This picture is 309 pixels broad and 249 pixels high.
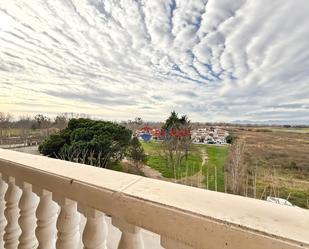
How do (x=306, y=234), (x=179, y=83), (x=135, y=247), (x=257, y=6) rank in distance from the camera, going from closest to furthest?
1. (x=306, y=234)
2. (x=135, y=247)
3. (x=257, y=6)
4. (x=179, y=83)

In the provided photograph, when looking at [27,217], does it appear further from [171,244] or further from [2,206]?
[171,244]

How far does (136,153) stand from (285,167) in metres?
6.85

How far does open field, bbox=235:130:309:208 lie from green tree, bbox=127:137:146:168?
5.48m

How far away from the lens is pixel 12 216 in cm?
87

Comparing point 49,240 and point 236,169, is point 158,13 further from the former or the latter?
point 236,169

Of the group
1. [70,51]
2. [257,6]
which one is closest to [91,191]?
[257,6]

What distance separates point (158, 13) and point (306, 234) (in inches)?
177

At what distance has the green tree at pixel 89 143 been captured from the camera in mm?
10555

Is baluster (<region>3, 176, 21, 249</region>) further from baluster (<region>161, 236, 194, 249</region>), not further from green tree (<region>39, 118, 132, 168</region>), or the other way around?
green tree (<region>39, 118, 132, 168</region>)

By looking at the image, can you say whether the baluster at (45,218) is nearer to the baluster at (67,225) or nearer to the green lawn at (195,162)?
the baluster at (67,225)

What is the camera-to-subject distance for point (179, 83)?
1057 cm

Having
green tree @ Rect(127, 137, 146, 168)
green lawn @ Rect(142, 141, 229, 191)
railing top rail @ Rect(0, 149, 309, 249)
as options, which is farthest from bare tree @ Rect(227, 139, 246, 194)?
railing top rail @ Rect(0, 149, 309, 249)

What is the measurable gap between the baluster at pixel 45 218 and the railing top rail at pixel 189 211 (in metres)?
0.09

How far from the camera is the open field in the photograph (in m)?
6.36
